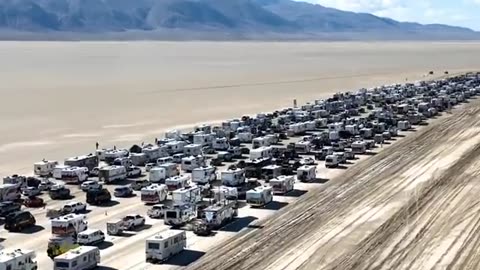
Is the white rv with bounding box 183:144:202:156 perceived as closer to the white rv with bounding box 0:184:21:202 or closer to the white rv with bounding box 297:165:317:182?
the white rv with bounding box 297:165:317:182

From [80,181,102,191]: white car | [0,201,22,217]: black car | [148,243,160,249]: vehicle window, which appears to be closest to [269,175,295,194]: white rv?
[80,181,102,191]: white car

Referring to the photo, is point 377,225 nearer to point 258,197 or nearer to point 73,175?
point 258,197

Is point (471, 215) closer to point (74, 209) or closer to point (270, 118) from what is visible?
point (74, 209)

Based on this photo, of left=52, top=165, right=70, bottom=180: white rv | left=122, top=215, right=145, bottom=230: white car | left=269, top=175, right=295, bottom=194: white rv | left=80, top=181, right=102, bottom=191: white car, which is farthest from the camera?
left=52, top=165, right=70, bottom=180: white rv

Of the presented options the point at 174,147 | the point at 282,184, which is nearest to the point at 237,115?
the point at 174,147

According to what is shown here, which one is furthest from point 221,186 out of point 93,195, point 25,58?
point 25,58

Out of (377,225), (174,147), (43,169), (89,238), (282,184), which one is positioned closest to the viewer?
(89,238)
